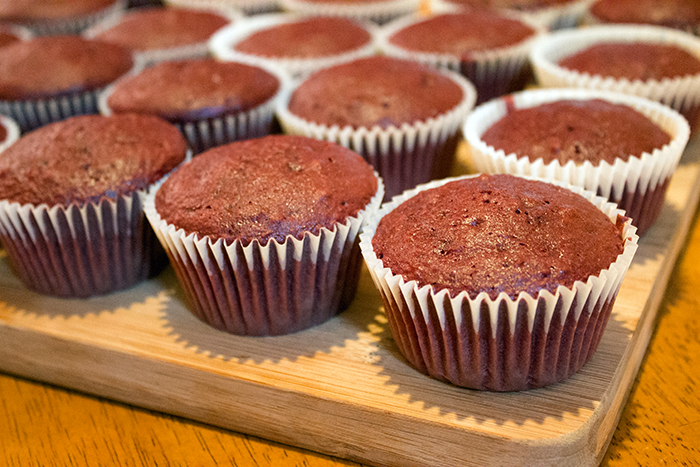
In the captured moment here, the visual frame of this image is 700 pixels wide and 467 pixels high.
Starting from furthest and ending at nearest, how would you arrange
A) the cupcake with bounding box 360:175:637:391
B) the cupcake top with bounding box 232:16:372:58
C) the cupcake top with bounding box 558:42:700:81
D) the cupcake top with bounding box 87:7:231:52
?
1. the cupcake top with bounding box 87:7:231:52
2. the cupcake top with bounding box 232:16:372:58
3. the cupcake top with bounding box 558:42:700:81
4. the cupcake with bounding box 360:175:637:391

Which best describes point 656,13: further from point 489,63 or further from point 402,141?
point 402,141

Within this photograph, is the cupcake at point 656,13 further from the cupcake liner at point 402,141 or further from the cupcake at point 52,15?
the cupcake at point 52,15

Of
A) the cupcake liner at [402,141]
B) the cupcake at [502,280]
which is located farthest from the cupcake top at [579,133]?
the cupcake at [502,280]

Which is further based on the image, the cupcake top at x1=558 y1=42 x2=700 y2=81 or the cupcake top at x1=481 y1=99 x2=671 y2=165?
the cupcake top at x1=558 y1=42 x2=700 y2=81

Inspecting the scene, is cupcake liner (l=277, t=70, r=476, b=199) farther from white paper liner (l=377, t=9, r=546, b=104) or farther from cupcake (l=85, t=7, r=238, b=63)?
cupcake (l=85, t=7, r=238, b=63)

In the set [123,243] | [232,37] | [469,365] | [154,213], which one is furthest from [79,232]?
[232,37]

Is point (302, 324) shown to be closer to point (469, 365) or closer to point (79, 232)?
point (469, 365)

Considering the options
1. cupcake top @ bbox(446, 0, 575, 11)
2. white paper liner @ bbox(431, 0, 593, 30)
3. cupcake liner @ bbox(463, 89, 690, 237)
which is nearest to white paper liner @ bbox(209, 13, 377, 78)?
cupcake top @ bbox(446, 0, 575, 11)
